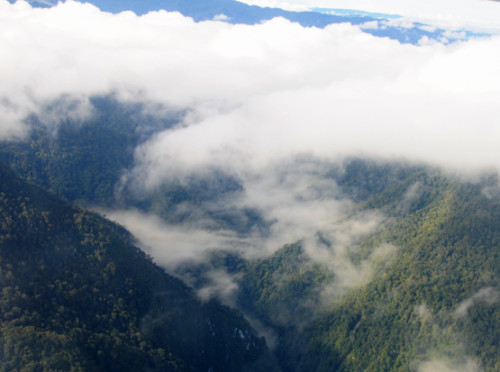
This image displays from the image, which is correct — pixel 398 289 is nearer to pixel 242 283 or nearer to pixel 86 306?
pixel 242 283

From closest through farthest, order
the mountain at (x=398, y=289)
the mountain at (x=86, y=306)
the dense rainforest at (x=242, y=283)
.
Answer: the mountain at (x=86, y=306), the dense rainforest at (x=242, y=283), the mountain at (x=398, y=289)

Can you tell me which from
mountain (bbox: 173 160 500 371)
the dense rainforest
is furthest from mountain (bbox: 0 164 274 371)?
mountain (bbox: 173 160 500 371)

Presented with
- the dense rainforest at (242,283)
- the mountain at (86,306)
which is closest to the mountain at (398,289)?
the dense rainforest at (242,283)

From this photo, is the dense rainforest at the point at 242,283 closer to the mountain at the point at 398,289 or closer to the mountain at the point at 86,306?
the mountain at the point at 86,306

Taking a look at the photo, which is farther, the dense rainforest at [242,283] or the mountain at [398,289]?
the mountain at [398,289]

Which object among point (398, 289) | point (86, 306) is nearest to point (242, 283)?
point (398, 289)

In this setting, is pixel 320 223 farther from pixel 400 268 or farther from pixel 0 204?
pixel 0 204

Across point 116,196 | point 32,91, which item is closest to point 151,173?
point 116,196
